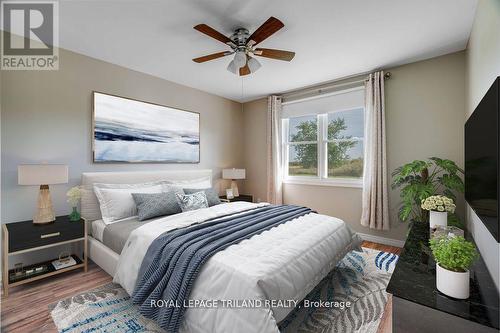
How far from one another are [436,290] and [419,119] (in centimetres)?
267

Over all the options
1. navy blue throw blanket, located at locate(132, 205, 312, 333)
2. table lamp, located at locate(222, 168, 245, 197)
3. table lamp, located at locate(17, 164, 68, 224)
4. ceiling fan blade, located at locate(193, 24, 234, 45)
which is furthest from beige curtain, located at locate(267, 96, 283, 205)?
table lamp, located at locate(17, 164, 68, 224)

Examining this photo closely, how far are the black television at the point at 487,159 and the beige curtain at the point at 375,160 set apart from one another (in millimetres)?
1769

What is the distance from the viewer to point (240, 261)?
1.52m

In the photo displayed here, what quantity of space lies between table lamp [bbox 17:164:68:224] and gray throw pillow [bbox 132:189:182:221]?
2.55 feet

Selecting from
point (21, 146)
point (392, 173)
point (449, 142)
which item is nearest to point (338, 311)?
point (392, 173)

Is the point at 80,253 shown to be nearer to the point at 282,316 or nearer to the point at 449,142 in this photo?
the point at 282,316

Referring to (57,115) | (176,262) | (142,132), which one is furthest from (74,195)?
(176,262)

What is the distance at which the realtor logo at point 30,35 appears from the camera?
2.05 metres

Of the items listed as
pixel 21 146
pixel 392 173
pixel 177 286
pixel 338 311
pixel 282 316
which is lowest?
pixel 338 311

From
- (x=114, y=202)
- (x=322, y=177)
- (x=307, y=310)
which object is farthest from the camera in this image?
(x=322, y=177)

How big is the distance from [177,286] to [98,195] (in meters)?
1.86

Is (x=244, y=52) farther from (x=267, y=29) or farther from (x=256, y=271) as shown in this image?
(x=256, y=271)

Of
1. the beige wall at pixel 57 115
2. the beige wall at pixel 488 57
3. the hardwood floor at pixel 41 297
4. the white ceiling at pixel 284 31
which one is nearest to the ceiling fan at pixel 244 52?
the white ceiling at pixel 284 31

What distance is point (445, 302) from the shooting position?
1.14 meters
